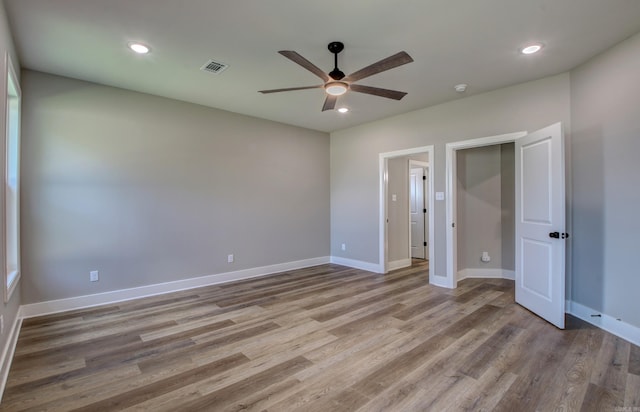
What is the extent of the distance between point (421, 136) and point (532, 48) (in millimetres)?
1978

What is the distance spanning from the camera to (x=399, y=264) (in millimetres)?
5855

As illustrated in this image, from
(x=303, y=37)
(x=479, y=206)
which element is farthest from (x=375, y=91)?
(x=479, y=206)

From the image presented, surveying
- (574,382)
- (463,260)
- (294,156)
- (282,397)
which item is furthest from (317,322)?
(294,156)

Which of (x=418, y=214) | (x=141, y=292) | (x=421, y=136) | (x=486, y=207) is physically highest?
(x=421, y=136)

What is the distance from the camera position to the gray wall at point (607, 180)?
8.86 feet

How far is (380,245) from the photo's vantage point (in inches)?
213

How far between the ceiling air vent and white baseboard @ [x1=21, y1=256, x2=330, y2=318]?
2.85m

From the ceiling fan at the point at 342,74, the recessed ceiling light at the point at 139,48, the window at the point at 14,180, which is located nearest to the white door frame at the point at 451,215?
the ceiling fan at the point at 342,74

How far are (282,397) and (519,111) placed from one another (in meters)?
4.05

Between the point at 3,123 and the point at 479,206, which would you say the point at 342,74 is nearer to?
the point at 3,123

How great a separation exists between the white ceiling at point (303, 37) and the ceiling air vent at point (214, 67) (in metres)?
0.05

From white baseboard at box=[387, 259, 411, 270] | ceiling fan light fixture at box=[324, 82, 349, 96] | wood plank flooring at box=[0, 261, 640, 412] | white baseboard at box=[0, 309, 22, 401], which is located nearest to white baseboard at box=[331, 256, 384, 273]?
white baseboard at box=[387, 259, 411, 270]

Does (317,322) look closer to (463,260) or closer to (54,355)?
(54,355)

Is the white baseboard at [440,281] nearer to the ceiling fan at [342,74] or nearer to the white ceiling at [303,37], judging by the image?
the white ceiling at [303,37]
